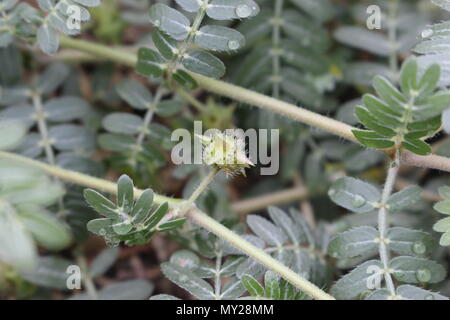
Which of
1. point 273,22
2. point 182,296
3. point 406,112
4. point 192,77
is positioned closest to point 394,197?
point 406,112

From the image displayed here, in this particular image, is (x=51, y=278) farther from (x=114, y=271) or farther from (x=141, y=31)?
(x=141, y=31)

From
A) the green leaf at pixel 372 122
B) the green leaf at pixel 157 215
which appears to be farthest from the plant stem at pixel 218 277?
the green leaf at pixel 372 122

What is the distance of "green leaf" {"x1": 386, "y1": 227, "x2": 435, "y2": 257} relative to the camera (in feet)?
5.42

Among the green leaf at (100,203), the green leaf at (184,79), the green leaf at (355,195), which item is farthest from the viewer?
the green leaf at (184,79)

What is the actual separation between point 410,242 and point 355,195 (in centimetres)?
20

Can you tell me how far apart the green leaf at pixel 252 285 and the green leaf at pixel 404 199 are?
1.47 feet

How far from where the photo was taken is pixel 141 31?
2705mm

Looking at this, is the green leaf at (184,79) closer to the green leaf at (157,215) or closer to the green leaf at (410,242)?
the green leaf at (157,215)

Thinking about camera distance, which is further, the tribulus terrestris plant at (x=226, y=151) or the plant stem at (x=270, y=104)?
the plant stem at (x=270, y=104)

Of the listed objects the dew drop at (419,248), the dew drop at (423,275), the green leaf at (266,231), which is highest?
the green leaf at (266,231)

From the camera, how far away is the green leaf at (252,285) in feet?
5.06

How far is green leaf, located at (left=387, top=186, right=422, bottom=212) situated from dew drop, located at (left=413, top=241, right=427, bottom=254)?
0.11 m

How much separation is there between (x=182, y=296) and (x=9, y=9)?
4.01 ft

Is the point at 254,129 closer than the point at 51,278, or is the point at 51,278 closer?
the point at 51,278
